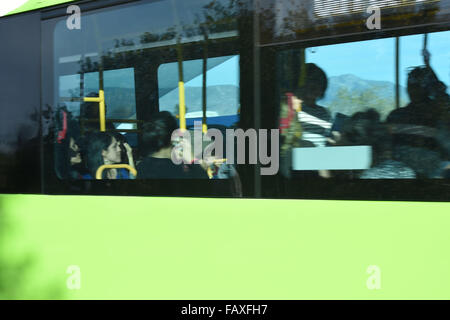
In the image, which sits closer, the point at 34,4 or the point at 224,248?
the point at 224,248

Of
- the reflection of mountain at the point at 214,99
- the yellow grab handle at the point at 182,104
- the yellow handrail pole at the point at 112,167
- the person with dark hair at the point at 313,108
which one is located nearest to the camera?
the person with dark hair at the point at 313,108

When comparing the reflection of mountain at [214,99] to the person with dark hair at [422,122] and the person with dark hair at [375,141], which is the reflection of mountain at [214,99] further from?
the person with dark hair at [422,122]

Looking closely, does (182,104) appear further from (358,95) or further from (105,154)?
(358,95)

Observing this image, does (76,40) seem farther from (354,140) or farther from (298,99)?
(354,140)

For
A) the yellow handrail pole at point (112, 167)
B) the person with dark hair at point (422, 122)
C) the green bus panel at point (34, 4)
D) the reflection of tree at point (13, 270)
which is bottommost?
the reflection of tree at point (13, 270)

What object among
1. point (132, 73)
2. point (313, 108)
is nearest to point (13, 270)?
point (132, 73)

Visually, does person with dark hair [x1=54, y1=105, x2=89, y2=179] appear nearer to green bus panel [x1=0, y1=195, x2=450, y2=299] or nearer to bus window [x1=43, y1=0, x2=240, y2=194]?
bus window [x1=43, y1=0, x2=240, y2=194]

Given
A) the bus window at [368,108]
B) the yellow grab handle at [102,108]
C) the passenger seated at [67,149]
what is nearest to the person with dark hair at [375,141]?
the bus window at [368,108]

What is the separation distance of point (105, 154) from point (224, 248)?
3.62 feet

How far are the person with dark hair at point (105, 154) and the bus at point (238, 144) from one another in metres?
0.03

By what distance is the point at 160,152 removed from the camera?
10.3 feet

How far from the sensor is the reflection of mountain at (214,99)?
2898 mm
